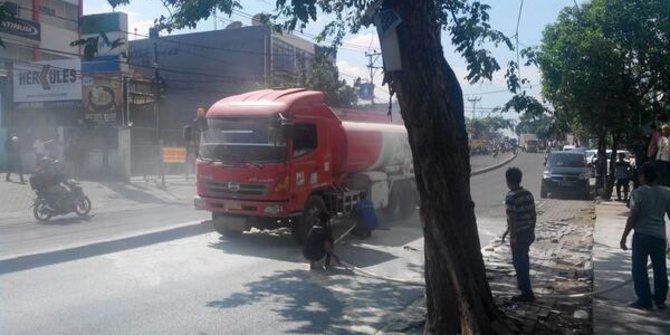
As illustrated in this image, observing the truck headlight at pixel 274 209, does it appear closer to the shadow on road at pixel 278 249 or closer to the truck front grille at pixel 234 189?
the truck front grille at pixel 234 189

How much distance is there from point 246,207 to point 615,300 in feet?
Result: 21.1

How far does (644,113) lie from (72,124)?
25.2 m

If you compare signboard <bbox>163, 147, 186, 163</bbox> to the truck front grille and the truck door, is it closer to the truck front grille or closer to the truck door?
the truck front grille

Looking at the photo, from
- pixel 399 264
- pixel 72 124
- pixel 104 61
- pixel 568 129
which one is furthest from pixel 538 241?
pixel 72 124

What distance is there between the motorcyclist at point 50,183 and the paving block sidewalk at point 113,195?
1261mm

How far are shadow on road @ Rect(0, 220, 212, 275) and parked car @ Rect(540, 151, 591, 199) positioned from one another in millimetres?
13882

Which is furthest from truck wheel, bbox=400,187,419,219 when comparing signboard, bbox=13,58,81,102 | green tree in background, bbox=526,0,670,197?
signboard, bbox=13,58,81,102

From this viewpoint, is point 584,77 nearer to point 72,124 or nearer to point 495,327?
point 495,327

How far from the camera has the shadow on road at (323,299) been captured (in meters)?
6.85

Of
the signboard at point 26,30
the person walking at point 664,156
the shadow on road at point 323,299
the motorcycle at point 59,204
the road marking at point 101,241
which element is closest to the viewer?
the shadow on road at point 323,299

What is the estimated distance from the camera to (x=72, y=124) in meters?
30.3

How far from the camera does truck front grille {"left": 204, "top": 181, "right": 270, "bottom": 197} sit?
11.1 meters

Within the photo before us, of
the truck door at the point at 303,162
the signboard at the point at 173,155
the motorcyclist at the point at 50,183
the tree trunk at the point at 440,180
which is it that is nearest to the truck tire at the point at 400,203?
the truck door at the point at 303,162

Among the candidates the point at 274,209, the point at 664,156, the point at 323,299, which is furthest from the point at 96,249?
the point at 664,156
